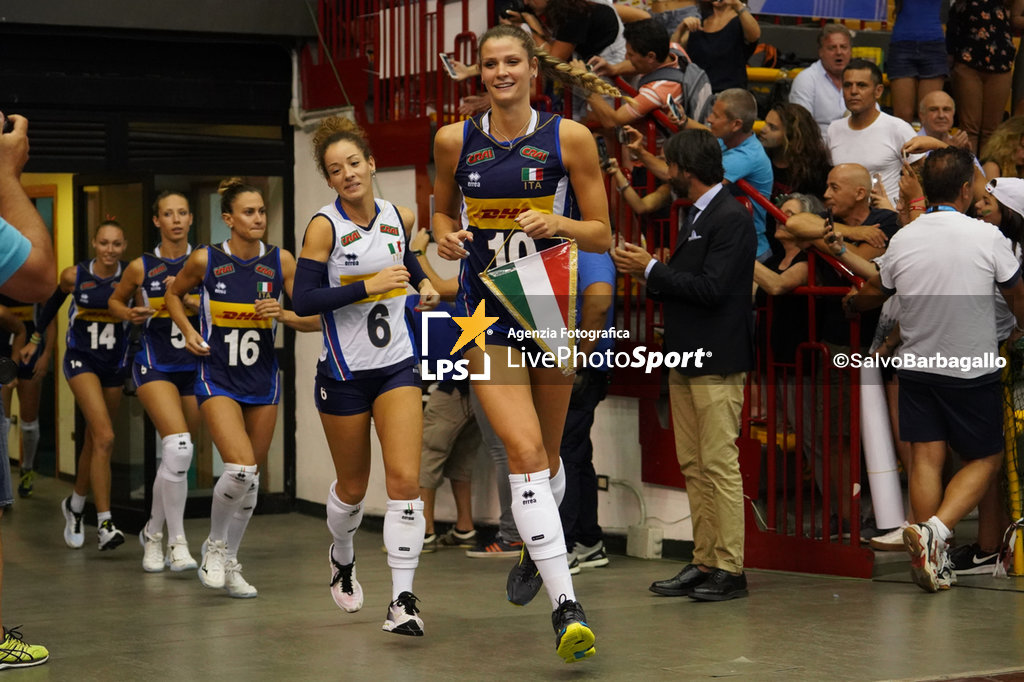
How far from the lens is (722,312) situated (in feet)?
21.9

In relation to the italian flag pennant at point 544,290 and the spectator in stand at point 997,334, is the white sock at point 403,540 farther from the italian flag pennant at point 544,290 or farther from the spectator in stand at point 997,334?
the spectator in stand at point 997,334

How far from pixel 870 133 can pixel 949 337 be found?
7.56 ft

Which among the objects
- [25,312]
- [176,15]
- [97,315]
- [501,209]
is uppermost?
[176,15]

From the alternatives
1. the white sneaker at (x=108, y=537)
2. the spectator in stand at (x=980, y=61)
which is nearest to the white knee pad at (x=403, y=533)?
the white sneaker at (x=108, y=537)

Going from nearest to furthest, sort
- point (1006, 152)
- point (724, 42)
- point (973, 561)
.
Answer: point (973, 561)
point (1006, 152)
point (724, 42)

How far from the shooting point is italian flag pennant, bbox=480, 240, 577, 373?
17.7 feet

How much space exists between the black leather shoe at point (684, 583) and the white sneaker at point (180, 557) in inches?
112

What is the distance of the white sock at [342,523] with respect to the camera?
6155 millimetres

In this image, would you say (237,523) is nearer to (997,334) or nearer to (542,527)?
(542,527)

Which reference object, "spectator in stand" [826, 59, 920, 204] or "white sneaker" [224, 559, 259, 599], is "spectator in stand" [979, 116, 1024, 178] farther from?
"white sneaker" [224, 559, 259, 599]

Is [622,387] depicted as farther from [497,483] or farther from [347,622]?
[347,622]

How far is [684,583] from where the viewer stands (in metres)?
6.86

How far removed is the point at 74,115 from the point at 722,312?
243 inches

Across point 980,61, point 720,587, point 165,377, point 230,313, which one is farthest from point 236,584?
point 980,61
